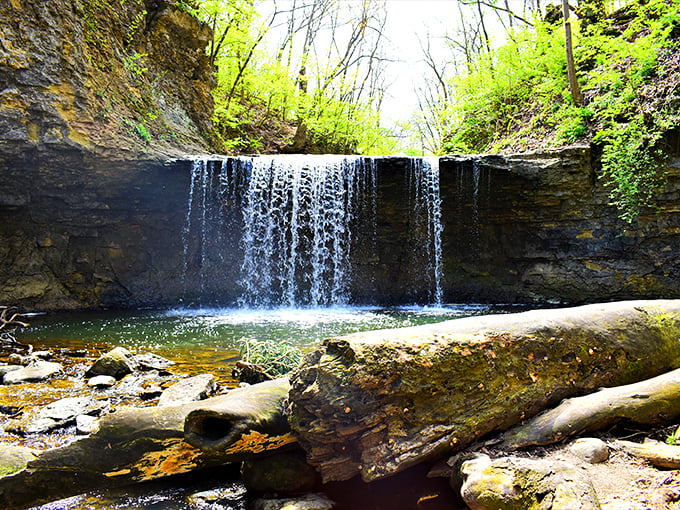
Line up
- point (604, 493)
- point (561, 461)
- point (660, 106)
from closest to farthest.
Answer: point (604, 493), point (561, 461), point (660, 106)

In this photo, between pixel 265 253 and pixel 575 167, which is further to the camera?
pixel 265 253

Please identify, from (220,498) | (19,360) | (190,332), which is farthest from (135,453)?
(190,332)

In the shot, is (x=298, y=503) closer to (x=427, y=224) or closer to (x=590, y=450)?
(x=590, y=450)

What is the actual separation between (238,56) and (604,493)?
54.6 ft

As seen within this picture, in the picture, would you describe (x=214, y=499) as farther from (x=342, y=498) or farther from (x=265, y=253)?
→ (x=265, y=253)

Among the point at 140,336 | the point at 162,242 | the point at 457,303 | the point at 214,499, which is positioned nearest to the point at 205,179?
the point at 162,242

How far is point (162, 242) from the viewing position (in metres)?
10.4

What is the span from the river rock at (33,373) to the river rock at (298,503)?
3249 millimetres

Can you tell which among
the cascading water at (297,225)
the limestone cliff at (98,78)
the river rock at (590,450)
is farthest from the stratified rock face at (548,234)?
the river rock at (590,450)

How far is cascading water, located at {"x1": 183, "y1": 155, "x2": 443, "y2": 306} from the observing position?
32.3 feet

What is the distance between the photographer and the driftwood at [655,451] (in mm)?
1898

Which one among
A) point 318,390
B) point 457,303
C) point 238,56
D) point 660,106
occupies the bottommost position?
point 457,303

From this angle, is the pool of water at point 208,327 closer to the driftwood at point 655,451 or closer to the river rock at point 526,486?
the river rock at point 526,486

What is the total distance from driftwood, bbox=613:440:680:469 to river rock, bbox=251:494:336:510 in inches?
62.6
